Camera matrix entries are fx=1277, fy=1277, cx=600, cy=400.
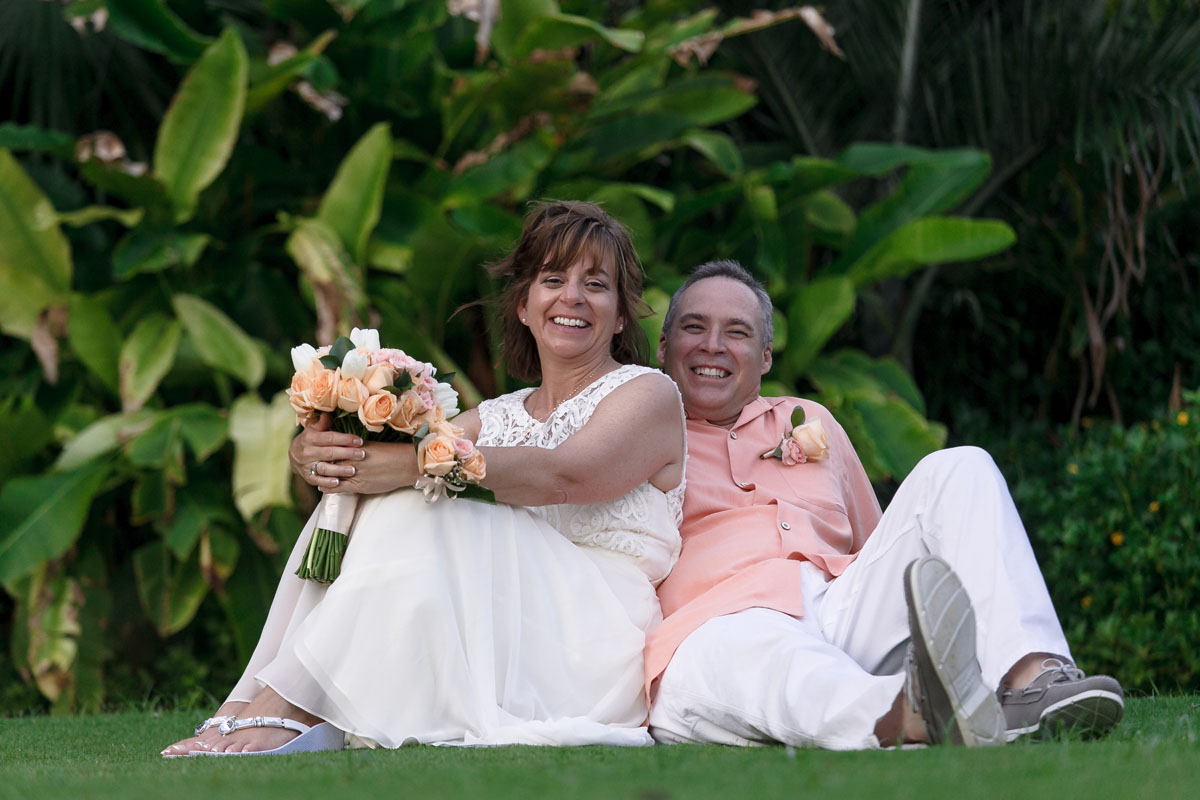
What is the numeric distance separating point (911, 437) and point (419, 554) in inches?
121

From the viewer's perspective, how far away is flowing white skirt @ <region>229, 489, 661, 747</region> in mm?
2807

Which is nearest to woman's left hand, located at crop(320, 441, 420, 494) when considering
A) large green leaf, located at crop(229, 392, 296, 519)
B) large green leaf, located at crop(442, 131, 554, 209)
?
large green leaf, located at crop(229, 392, 296, 519)

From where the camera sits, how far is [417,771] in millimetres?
2275

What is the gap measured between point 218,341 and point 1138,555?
144 inches

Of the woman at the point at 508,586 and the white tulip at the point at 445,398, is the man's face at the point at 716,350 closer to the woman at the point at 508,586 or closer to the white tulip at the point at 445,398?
the woman at the point at 508,586

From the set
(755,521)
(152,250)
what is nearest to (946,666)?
(755,521)

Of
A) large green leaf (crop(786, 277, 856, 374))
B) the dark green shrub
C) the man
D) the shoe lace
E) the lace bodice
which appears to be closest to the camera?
the man

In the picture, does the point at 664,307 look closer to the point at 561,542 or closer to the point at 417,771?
the point at 561,542

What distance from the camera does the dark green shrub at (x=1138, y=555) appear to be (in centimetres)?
462

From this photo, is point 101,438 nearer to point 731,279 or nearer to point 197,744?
point 197,744

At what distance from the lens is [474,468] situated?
112 inches

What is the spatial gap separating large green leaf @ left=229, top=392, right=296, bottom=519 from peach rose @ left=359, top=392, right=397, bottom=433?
2114 millimetres

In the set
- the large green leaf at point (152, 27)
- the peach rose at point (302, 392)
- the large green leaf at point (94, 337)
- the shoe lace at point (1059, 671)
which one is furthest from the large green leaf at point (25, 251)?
the shoe lace at point (1059, 671)

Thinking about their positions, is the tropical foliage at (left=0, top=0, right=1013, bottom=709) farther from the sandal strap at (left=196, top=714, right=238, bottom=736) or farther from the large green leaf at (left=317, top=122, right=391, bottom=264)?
the sandal strap at (left=196, top=714, right=238, bottom=736)
